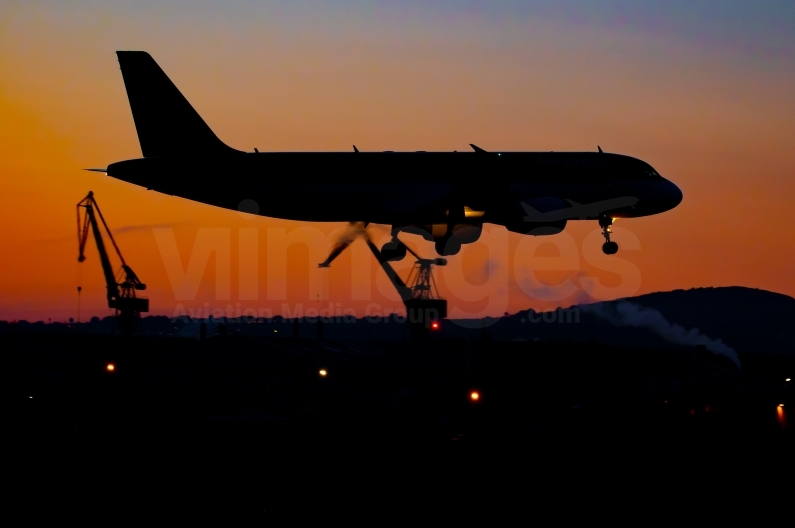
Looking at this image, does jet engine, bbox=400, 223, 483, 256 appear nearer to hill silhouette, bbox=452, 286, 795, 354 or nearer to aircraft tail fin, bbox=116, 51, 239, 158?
aircraft tail fin, bbox=116, 51, 239, 158

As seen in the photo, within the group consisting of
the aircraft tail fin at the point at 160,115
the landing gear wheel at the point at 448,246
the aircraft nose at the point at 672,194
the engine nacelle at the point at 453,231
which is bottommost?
the landing gear wheel at the point at 448,246

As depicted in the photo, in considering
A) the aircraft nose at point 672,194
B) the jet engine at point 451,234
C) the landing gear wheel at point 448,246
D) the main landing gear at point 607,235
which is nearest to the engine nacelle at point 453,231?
the jet engine at point 451,234

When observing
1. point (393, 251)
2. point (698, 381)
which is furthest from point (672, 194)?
point (393, 251)

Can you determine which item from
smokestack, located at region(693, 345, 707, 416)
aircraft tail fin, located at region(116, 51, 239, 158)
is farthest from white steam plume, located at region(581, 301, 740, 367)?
aircraft tail fin, located at region(116, 51, 239, 158)

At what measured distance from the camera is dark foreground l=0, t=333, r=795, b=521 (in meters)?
31.9

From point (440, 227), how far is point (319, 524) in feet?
76.9

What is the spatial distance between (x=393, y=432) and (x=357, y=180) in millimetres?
12032

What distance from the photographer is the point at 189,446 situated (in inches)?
1631

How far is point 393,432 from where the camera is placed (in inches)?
1890

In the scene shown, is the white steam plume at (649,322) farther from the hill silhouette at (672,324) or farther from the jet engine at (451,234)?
the jet engine at (451,234)

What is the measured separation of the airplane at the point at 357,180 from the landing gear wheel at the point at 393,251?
198 cm

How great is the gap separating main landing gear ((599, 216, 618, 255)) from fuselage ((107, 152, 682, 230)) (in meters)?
1.85

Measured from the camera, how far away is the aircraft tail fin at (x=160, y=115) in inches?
1871

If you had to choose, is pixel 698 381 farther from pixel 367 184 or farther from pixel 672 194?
pixel 367 184
